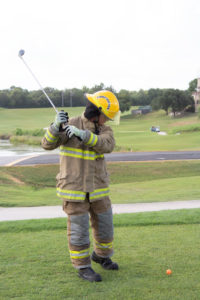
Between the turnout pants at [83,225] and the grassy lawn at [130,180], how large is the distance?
6282 millimetres

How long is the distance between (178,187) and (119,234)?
8.05 meters

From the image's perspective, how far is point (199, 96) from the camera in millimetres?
80500

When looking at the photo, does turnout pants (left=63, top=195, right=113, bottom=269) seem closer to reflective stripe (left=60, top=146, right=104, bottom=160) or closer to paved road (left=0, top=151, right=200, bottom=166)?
reflective stripe (left=60, top=146, right=104, bottom=160)

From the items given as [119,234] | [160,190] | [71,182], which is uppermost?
[71,182]

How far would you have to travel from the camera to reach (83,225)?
4172 millimetres

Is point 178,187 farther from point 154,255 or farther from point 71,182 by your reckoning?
point 71,182

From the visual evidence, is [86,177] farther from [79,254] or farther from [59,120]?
[79,254]

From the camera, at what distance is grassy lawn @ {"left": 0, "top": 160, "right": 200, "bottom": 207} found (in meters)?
12.2

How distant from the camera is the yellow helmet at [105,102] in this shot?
4262mm

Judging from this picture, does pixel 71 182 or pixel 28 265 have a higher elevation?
pixel 71 182

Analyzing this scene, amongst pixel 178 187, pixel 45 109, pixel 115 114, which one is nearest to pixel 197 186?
pixel 178 187

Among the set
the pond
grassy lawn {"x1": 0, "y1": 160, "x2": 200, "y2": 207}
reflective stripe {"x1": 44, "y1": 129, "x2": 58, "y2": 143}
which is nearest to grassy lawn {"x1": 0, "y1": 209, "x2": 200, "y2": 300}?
reflective stripe {"x1": 44, "y1": 129, "x2": 58, "y2": 143}

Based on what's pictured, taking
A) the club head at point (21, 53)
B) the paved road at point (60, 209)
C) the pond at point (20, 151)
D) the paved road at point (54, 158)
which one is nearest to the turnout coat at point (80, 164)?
the club head at point (21, 53)

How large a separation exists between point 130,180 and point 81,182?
13.1 metres
